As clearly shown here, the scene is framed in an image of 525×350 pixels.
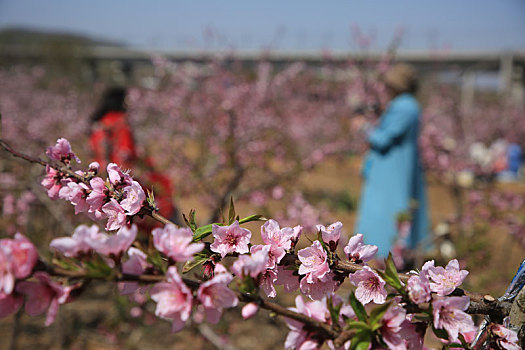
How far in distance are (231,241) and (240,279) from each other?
0.16 meters

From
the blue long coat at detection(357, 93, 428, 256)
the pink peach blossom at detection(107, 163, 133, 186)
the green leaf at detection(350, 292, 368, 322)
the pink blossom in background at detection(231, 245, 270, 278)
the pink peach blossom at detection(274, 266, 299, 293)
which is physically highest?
the pink peach blossom at detection(107, 163, 133, 186)

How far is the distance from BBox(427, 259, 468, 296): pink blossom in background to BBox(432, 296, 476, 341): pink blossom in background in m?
0.02

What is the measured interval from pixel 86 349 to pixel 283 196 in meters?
3.06

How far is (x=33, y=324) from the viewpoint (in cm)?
422

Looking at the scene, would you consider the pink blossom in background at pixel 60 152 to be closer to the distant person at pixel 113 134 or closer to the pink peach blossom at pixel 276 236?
the pink peach blossom at pixel 276 236

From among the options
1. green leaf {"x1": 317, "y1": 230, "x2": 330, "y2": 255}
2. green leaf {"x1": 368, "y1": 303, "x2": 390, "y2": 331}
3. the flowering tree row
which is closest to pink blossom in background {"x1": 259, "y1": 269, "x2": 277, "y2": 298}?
the flowering tree row

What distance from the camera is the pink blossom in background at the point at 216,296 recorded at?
64 cm

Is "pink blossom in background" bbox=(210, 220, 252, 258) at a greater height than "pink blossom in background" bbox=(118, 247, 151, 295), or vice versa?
"pink blossom in background" bbox=(118, 247, 151, 295)

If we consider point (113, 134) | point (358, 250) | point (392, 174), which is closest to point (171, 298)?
point (358, 250)

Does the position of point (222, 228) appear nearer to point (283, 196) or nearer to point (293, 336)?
point (293, 336)

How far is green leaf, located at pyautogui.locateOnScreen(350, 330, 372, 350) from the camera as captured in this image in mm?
657

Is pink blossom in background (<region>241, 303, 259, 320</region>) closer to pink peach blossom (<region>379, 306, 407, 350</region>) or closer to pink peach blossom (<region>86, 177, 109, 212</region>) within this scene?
pink peach blossom (<region>379, 306, 407, 350</region>)

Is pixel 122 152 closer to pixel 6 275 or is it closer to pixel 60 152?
pixel 60 152

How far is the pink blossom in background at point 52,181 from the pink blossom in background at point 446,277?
2.63ft
